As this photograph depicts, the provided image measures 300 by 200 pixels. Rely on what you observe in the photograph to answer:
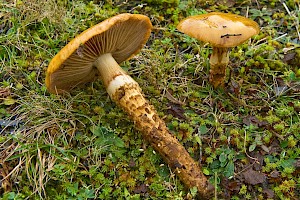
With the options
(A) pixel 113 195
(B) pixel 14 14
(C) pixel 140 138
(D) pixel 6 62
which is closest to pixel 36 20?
(B) pixel 14 14

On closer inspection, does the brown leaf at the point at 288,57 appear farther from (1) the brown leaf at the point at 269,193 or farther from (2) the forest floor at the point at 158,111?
(1) the brown leaf at the point at 269,193

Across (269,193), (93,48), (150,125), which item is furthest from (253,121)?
(93,48)

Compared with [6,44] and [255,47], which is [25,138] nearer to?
[6,44]

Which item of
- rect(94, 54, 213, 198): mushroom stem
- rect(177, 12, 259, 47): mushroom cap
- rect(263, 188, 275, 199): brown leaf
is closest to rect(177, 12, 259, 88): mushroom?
rect(177, 12, 259, 47): mushroom cap

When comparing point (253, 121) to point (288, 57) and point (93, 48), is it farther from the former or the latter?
point (93, 48)

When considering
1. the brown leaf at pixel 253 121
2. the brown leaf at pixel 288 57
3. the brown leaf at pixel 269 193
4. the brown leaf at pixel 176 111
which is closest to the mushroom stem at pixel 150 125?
the brown leaf at pixel 176 111
